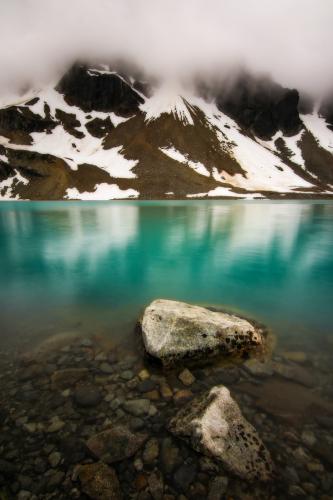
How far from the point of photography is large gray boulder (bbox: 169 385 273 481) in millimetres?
4652

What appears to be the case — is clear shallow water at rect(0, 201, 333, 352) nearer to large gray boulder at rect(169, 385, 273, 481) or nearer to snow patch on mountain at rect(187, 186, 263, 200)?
large gray boulder at rect(169, 385, 273, 481)

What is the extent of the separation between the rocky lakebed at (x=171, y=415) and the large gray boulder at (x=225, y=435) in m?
0.02

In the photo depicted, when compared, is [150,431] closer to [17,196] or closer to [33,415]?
[33,415]

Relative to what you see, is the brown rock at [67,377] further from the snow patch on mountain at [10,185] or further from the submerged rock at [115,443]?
the snow patch on mountain at [10,185]

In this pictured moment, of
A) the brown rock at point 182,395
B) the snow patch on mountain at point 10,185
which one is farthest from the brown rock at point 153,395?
the snow patch on mountain at point 10,185

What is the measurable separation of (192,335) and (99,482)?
12.8ft

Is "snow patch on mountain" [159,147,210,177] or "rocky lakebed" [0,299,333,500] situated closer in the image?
"rocky lakebed" [0,299,333,500]

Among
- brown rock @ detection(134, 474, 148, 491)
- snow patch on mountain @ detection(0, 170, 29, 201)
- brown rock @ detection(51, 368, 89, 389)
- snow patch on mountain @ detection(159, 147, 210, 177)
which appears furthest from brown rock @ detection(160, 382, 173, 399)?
snow patch on mountain @ detection(159, 147, 210, 177)

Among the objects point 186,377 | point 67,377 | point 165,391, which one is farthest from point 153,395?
point 67,377

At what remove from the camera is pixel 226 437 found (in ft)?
16.2

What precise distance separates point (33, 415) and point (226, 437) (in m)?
3.92

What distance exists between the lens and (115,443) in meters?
5.05

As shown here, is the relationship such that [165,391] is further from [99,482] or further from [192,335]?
[99,482]

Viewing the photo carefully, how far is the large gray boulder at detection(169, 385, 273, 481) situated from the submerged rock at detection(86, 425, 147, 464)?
0.73 meters
